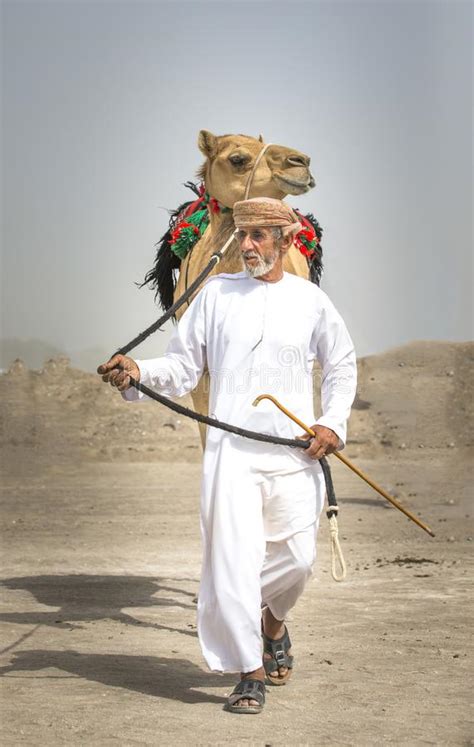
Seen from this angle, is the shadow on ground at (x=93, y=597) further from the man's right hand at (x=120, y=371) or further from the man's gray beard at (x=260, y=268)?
the man's gray beard at (x=260, y=268)

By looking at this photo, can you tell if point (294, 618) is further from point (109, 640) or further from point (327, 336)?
point (327, 336)

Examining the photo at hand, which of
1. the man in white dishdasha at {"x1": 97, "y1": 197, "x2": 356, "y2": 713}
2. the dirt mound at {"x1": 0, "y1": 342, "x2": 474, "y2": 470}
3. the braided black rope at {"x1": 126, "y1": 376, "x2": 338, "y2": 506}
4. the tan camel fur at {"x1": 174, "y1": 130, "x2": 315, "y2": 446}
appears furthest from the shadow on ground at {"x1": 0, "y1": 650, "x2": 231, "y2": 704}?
the dirt mound at {"x1": 0, "y1": 342, "x2": 474, "y2": 470}

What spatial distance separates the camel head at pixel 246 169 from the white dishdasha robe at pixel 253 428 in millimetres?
1397

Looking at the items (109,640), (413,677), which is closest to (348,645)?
(413,677)

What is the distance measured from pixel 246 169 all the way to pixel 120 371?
2346mm

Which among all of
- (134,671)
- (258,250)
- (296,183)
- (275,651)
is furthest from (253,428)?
(296,183)

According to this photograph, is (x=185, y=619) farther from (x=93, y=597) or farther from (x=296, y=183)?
(x=296, y=183)

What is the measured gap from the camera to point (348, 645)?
6.82m

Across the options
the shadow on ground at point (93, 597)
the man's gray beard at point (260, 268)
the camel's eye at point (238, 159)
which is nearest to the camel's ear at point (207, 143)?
the camel's eye at point (238, 159)

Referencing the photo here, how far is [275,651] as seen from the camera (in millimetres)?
5914

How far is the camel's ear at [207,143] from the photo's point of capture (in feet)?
25.4

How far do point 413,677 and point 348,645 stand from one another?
79 cm

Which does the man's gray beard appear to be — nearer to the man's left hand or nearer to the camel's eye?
the man's left hand

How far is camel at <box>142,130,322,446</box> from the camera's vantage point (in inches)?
289
